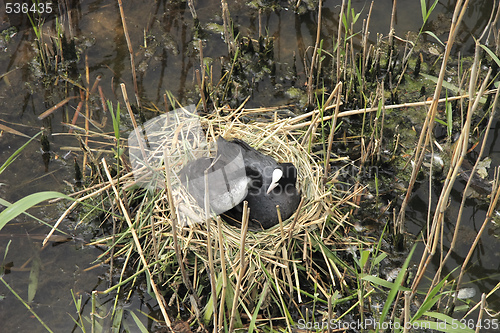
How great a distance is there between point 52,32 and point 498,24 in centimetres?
406

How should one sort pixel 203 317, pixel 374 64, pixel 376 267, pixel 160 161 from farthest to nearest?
pixel 374 64
pixel 160 161
pixel 376 267
pixel 203 317

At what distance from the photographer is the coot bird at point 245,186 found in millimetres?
3285

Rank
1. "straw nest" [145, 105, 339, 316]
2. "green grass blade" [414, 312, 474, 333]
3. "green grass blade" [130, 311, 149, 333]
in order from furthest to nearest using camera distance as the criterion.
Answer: "straw nest" [145, 105, 339, 316] → "green grass blade" [130, 311, 149, 333] → "green grass blade" [414, 312, 474, 333]

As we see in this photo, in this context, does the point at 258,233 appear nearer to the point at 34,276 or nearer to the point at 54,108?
the point at 34,276

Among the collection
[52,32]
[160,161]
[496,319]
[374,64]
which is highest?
[52,32]

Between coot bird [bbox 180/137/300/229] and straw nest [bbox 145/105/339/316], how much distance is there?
0.31 feet

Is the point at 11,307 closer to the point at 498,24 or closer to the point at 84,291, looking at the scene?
the point at 84,291

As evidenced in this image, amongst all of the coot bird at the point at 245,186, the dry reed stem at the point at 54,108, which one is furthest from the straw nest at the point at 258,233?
the dry reed stem at the point at 54,108

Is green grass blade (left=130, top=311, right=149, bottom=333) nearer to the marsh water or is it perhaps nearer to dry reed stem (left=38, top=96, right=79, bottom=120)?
the marsh water

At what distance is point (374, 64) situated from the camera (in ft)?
13.8

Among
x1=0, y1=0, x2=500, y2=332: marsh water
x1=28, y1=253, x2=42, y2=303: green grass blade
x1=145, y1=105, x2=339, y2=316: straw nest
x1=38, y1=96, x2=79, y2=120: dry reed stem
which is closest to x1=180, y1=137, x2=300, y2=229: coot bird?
x1=145, y1=105, x2=339, y2=316: straw nest

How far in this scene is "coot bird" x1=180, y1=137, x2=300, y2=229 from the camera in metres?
3.29

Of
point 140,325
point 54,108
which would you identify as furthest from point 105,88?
point 140,325

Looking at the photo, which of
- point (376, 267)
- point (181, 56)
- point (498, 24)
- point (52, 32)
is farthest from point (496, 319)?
point (52, 32)
